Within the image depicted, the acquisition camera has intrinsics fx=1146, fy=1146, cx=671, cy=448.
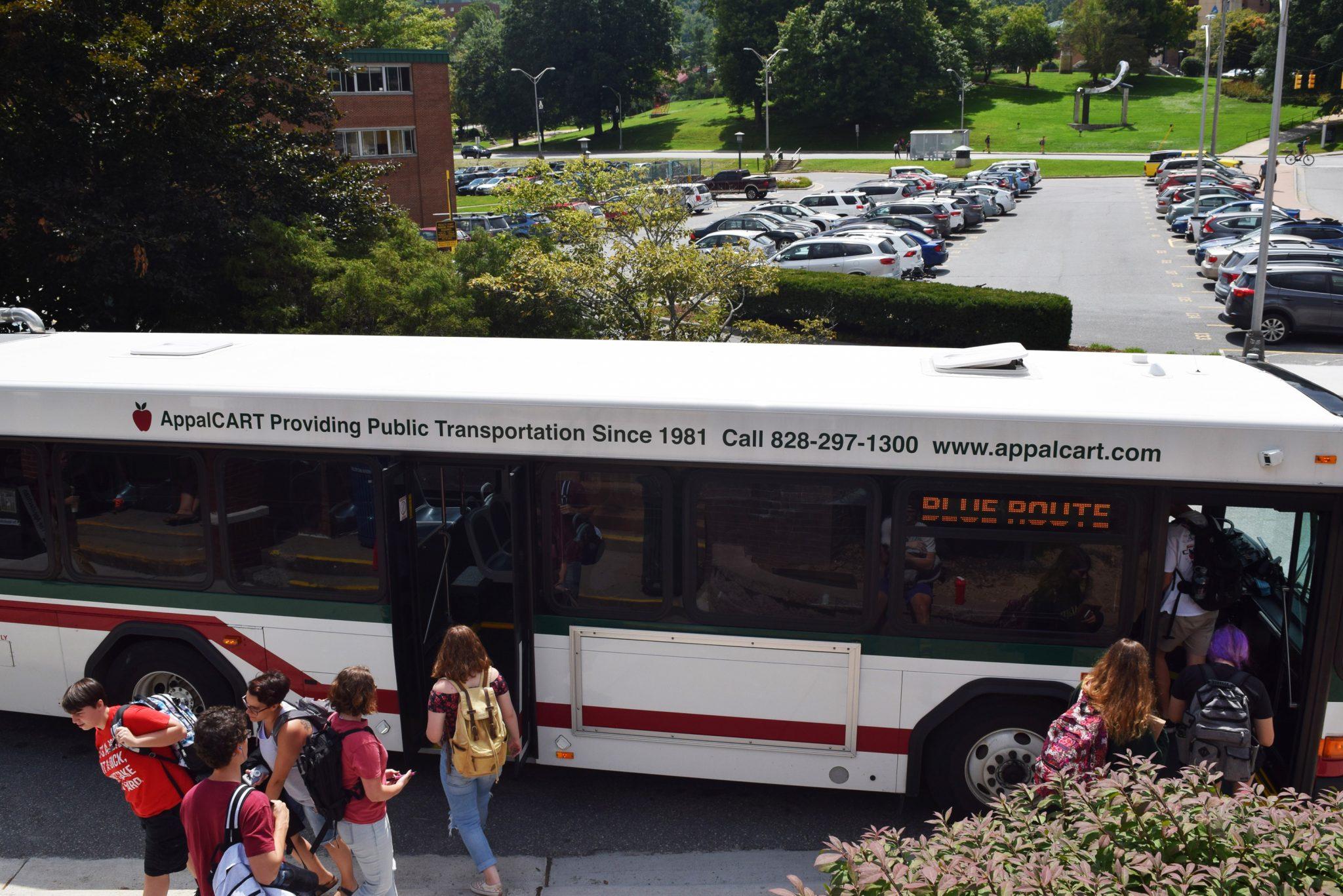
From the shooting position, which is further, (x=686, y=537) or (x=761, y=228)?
(x=761, y=228)

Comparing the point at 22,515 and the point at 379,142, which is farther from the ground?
the point at 379,142

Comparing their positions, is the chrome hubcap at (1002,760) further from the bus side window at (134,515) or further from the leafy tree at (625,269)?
the leafy tree at (625,269)

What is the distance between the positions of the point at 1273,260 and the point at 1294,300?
→ 326 cm

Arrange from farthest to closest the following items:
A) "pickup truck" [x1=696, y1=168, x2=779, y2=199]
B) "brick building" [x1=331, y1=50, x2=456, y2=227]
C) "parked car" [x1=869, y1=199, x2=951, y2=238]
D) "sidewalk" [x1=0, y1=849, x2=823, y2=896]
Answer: "pickup truck" [x1=696, y1=168, x2=779, y2=199] → "brick building" [x1=331, y1=50, x2=456, y2=227] → "parked car" [x1=869, y1=199, x2=951, y2=238] → "sidewalk" [x1=0, y1=849, x2=823, y2=896]

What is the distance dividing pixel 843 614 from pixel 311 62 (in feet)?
48.1

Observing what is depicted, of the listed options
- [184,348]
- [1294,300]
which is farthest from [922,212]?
[184,348]

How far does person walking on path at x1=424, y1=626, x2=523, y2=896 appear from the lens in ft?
19.1

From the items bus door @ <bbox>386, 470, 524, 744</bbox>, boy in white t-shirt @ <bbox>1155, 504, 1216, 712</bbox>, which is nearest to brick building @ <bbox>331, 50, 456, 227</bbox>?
bus door @ <bbox>386, 470, 524, 744</bbox>

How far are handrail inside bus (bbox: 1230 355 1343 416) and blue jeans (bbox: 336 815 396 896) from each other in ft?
17.6

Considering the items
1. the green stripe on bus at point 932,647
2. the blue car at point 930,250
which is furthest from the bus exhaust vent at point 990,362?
the blue car at point 930,250

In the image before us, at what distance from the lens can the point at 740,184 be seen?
67062 mm

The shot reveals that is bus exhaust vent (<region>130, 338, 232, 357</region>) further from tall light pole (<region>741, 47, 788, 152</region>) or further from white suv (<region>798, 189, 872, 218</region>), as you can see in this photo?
tall light pole (<region>741, 47, 788, 152</region>)

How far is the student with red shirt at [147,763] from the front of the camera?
5551 millimetres

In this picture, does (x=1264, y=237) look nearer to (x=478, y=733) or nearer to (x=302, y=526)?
(x=302, y=526)
